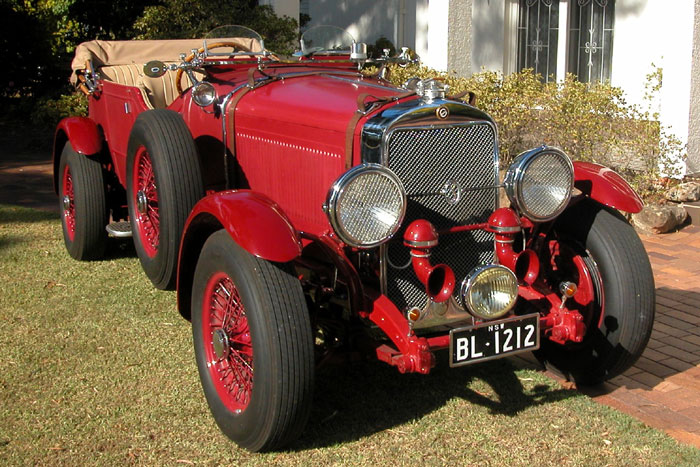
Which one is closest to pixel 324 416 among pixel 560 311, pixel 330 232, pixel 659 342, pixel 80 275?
pixel 330 232

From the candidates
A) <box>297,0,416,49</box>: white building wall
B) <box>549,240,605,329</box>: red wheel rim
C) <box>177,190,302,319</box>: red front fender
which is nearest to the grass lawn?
<box>549,240,605,329</box>: red wheel rim

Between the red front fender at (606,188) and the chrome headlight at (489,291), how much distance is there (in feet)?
2.58

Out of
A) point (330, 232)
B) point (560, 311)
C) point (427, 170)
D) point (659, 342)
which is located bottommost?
point (659, 342)

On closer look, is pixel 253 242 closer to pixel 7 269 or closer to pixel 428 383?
pixel 428 383

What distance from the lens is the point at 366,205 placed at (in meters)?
3.11

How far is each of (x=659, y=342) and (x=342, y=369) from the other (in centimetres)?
175

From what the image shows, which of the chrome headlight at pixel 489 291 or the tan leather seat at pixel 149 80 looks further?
the tan leather seat at pixel 149 80

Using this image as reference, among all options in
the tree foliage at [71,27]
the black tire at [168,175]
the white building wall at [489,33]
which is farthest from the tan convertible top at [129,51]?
the tree foliage at [71,27]

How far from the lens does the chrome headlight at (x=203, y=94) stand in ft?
14.3

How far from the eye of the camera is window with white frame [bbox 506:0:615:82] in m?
8.72

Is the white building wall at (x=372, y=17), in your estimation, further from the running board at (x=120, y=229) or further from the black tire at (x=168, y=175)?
the black tire at (x=168, y=175)

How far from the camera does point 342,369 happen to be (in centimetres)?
404

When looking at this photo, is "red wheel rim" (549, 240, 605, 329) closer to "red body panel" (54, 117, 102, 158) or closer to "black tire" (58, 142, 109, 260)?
"black tire" (58, 142, 109, 260)

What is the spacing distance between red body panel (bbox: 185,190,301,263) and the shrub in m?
3.89
